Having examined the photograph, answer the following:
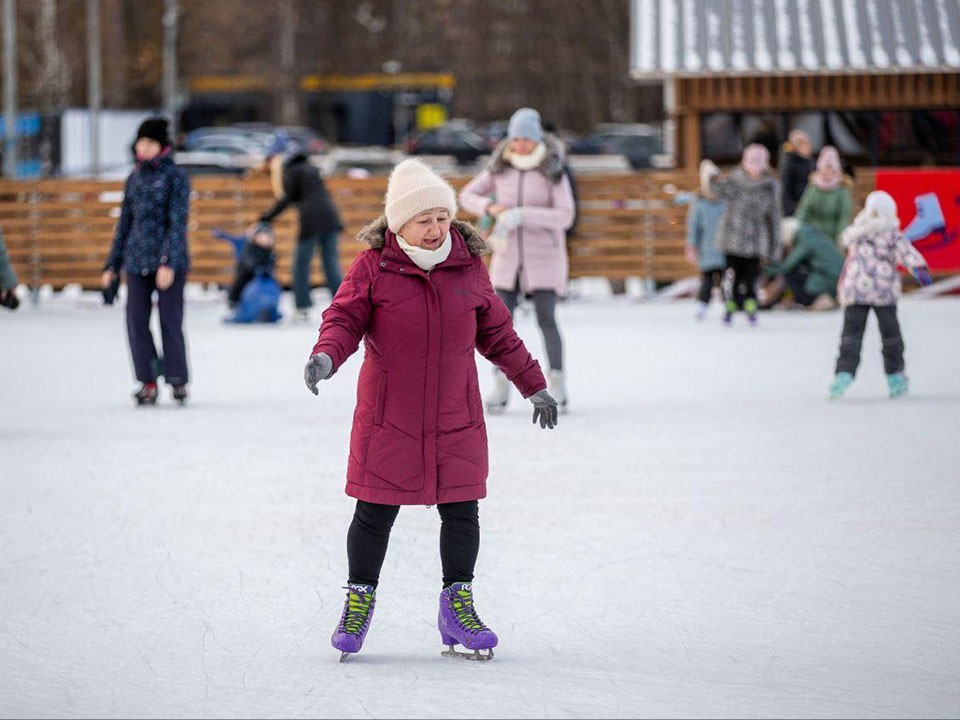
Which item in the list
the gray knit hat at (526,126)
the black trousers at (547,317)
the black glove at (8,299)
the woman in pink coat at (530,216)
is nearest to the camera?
the black glove at (8,299)

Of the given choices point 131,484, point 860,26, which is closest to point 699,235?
point 860,26

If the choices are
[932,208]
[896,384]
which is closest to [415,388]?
[896,384]

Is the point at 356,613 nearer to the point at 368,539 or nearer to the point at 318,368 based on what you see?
the point at 368,539

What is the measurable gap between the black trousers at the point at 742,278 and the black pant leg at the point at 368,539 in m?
11.3

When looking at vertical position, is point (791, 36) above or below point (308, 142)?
above

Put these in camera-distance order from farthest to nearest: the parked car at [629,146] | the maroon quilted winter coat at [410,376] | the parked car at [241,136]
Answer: the parked car at [241,136] < the parked car at [629,146] < the maroon quilted winter coat at [410,376]

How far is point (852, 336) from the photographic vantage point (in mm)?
11062

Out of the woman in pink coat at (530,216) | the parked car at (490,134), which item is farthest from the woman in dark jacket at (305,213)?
the parked car at (490,134)

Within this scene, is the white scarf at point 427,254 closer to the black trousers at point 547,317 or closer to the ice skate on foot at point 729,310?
the black trousers at point 547,317

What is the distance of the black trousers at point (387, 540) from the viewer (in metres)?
5.30

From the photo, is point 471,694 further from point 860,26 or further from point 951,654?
point 860,26

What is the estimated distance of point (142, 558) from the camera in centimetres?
678

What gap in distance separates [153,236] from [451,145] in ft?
138

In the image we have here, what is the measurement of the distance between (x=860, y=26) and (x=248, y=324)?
366 inches
